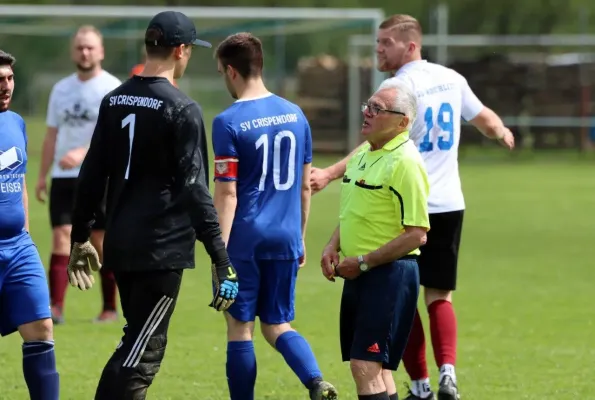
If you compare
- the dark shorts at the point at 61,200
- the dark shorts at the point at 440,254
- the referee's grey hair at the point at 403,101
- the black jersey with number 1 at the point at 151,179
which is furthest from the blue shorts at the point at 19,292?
the dark shorts at the point at 61,200

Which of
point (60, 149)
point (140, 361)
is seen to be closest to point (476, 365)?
point (140, 361)

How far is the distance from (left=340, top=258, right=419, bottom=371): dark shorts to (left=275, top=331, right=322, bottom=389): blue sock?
686 millimetres

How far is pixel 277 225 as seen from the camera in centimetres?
662

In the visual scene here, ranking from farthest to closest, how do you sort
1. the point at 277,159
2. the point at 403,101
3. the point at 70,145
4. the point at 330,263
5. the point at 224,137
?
the point at 70,145, the point at 277,159, the point at 224,137, the point at 330,263, the point at 403,101

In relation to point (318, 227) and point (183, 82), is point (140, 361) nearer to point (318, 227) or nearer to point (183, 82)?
point (318, 227)

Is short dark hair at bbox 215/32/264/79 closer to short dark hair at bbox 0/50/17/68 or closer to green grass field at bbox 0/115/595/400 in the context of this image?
short dark hair at bbox 0/50/17/68

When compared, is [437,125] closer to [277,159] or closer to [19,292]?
[277,159]

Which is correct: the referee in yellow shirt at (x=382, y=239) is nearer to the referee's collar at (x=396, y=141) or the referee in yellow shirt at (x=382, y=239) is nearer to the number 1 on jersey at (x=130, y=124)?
the referee's collar at (x=396, y=141)

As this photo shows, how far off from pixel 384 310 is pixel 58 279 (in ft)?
16.1

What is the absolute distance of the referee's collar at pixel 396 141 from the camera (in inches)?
233

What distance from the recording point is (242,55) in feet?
21.4

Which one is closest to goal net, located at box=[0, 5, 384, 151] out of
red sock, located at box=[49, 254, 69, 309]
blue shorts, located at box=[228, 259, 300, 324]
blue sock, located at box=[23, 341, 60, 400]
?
red sock, located at box=[49, 254, 69, 309]

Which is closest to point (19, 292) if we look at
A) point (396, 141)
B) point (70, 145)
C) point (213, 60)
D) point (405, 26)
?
point (396, 141)

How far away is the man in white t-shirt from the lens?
398 inches
